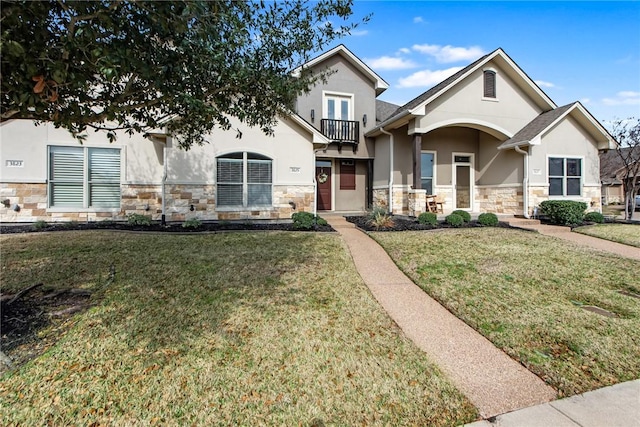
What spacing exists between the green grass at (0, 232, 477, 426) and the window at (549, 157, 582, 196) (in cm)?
1210

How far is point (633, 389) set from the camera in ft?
9.53

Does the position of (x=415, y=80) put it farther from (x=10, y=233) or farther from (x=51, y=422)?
(x=51, y=422)

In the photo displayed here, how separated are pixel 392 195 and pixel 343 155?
10.0ft

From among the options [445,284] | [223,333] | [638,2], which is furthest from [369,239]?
[638,2]

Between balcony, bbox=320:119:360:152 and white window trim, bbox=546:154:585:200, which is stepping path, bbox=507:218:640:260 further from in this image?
balcony, bbox=320:119:360:152

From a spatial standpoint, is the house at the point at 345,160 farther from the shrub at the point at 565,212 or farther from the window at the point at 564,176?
the shrub at the point at 565,212

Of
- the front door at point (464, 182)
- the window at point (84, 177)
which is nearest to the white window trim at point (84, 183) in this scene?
the window at point (84, 177)

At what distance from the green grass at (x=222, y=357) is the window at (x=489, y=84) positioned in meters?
12.0

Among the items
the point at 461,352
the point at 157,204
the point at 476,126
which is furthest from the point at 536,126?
the point at 157,204

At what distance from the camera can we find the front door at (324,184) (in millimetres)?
14906

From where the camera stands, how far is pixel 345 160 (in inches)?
599

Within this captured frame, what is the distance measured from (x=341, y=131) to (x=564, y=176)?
968 centimetres

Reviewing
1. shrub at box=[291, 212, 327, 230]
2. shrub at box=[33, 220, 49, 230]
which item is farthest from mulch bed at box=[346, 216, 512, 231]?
shrub at box=[33, 220, 49, 230]

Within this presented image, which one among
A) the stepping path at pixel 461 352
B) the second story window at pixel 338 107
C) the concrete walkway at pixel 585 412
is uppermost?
the second story window at pixel 338 107
